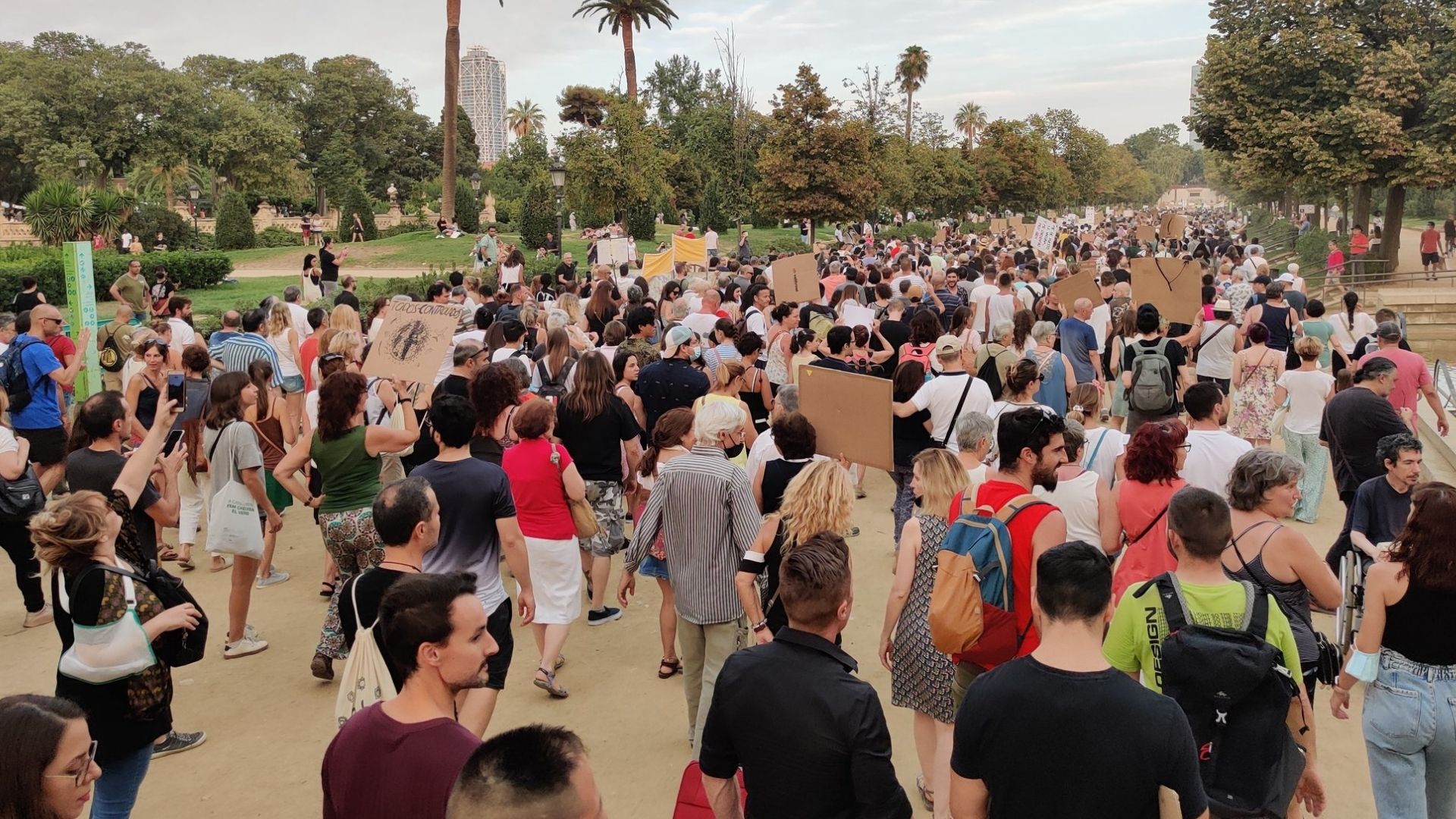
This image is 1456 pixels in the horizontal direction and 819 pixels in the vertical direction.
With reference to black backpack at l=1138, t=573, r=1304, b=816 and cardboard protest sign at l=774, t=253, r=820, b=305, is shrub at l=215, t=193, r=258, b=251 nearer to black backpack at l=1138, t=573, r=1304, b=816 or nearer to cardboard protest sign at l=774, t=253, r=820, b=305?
cardboard protest sign at l=774, t=253, r=820, b=305

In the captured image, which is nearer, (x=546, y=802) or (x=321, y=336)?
(x=546, y=802)

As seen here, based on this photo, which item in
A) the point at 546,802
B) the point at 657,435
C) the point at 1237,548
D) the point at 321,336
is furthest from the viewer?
the point at 321,336

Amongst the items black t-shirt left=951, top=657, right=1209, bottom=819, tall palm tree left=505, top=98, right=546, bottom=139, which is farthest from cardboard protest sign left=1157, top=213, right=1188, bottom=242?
tall palm tree left=505, top=98, right=546, bottom=139

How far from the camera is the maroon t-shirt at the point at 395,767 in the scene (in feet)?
8.21

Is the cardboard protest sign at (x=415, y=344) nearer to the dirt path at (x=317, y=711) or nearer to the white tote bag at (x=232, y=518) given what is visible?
the white tote bag at (x=232, y=518)

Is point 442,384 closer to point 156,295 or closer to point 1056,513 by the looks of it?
point 1056,513

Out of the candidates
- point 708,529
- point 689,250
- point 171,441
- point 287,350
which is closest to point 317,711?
point 708,529

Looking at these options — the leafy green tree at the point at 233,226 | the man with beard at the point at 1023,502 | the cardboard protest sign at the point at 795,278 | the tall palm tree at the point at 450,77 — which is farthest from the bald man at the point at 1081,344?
the leafy green tree at the point at 233,226

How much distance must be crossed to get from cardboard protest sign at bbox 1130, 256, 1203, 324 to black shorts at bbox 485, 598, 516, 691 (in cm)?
896

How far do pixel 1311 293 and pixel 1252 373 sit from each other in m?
20.9

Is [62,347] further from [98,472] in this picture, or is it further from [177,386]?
[98,472]

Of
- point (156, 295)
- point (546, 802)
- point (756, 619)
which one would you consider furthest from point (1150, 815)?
point (156, 295)

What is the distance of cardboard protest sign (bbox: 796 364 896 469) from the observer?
6.22 meters

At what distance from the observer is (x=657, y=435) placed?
6.01 meters
